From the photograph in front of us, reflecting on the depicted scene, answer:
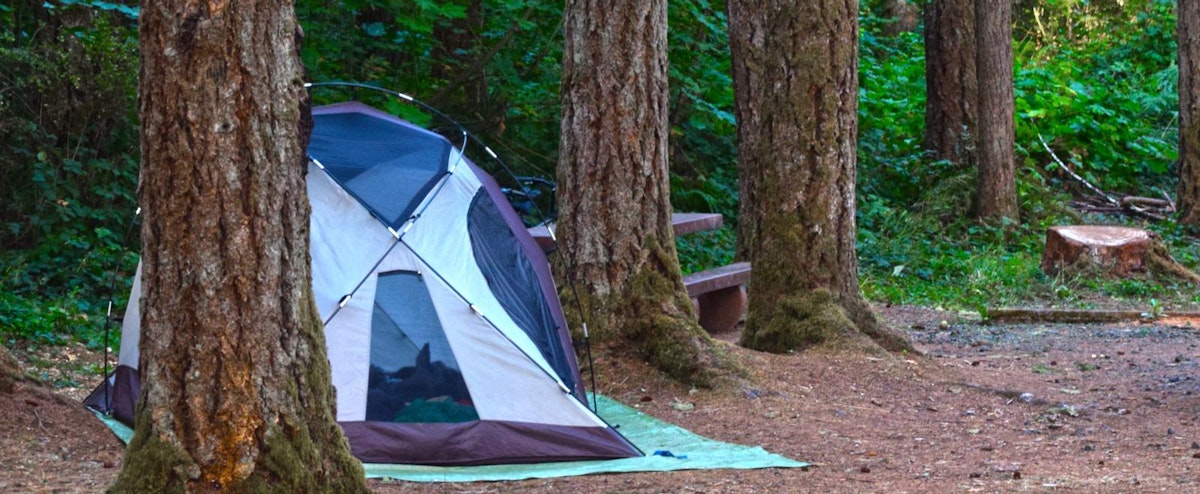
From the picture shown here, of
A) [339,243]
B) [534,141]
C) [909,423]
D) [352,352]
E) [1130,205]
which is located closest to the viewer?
[352,352]

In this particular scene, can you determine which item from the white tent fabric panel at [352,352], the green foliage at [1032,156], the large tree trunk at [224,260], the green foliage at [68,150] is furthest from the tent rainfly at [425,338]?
the green foliage at [1032,156]

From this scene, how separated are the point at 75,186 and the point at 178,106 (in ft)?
23.1

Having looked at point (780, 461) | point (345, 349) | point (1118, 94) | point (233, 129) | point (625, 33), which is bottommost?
point (780, 461)

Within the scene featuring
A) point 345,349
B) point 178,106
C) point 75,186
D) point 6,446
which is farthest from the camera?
point 75,186

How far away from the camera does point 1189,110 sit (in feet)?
48.6

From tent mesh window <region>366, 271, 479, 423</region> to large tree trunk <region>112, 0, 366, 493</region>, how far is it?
61.2 inches

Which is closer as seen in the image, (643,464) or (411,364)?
(643,464)

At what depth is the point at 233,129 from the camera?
369 centimetres

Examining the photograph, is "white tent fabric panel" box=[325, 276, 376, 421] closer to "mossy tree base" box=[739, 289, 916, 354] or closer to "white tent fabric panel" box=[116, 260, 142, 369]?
"white tent fabric panel" box=[116, 260, 142, 369]

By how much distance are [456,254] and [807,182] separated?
259cm

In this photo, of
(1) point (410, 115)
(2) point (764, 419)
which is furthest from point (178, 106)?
(1) point (410, 115)

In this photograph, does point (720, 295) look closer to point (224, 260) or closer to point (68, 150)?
point (68, 150)

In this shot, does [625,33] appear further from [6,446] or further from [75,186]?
[75,186]

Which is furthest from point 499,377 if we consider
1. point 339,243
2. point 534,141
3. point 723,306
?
point 534,141
